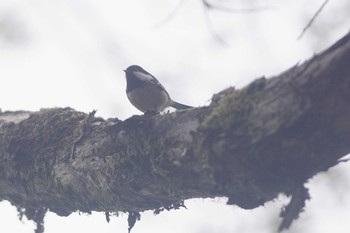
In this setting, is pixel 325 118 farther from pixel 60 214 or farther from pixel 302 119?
pixel 60 214

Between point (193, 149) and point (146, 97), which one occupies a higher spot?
point (146, 97)

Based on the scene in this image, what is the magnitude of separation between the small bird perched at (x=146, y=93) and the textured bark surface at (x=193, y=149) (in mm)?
1576

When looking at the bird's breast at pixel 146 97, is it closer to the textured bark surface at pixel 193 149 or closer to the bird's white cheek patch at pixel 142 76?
the bird's white cheek patch at pixel 142 76

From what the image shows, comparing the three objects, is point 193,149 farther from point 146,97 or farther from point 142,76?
point 142,76

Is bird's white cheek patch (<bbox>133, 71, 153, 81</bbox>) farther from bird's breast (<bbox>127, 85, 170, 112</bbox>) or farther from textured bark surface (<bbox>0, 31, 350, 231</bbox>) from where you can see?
textured bark surface (<bbox>0, 31, 350, 231</bbox>)

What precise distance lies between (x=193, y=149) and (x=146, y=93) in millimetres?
2860

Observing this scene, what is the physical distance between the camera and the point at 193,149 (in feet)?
9.19

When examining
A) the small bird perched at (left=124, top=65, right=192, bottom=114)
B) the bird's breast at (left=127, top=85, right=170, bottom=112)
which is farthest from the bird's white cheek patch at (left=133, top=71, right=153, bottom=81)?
the bird's breast at (left=127, top=85, right=170, bottom=112)

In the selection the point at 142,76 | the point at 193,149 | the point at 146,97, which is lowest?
the point at 193,149

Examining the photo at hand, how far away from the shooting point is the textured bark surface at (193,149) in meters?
2.43

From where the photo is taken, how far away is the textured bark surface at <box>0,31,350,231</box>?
2426mm

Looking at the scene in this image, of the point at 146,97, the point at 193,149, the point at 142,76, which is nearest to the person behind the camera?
the point at 193,149

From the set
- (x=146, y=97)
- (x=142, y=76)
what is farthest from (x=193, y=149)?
(x=142, y=76)

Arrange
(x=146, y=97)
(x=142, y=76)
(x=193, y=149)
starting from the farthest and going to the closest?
(x=142, y=76), (x=146, y=97), (x=193, y=149)
